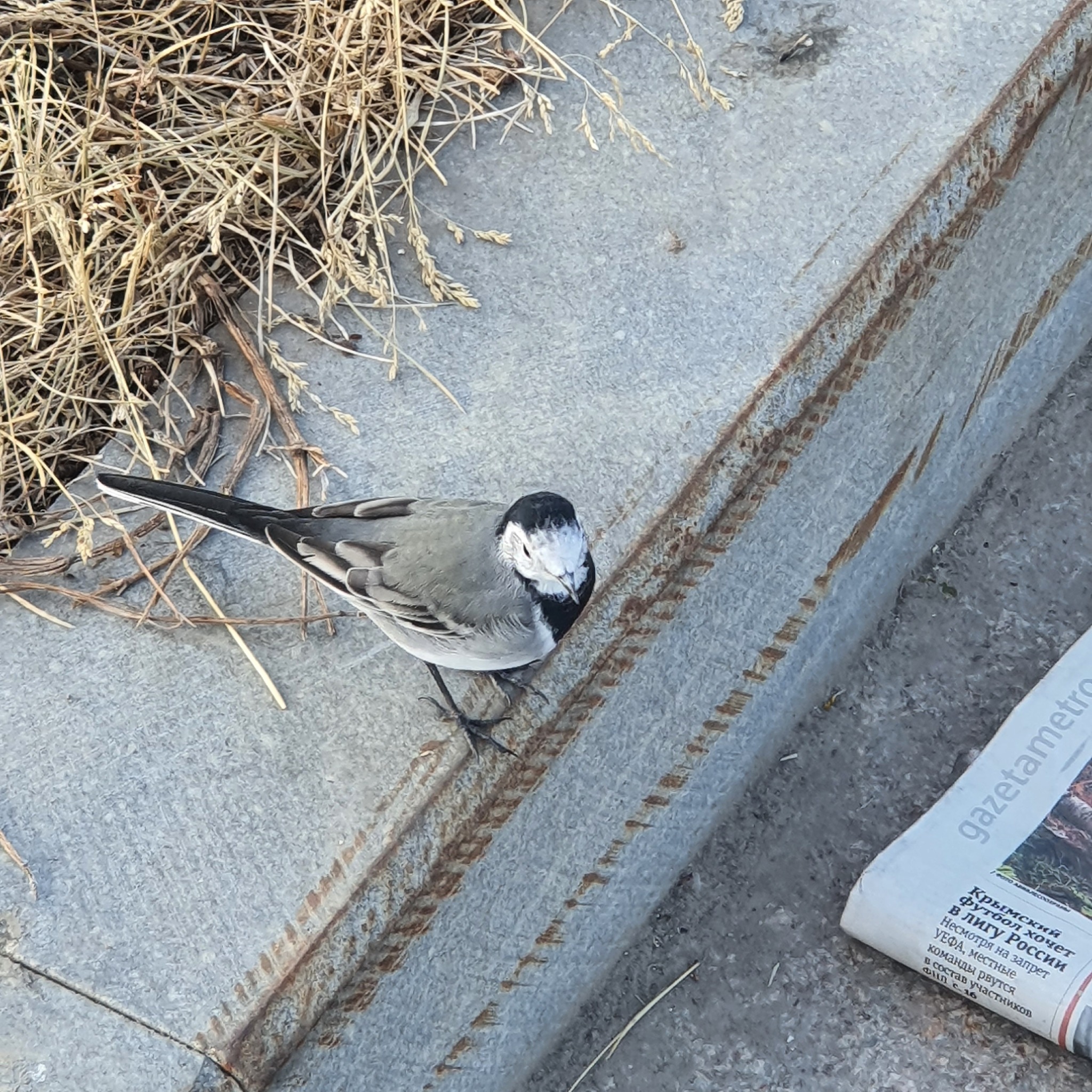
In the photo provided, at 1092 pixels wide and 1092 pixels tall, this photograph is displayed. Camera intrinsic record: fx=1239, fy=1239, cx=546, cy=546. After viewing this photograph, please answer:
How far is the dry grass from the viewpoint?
95.2 inches

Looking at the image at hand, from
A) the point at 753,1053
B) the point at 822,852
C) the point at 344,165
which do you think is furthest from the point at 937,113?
the point at 753,1053

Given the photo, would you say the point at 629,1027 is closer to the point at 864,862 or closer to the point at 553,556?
the point at 864,862

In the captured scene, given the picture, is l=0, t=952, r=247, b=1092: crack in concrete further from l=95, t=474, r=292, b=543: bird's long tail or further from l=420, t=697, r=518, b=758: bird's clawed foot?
l=95, t=474, r=292, b=543: bird's long tail

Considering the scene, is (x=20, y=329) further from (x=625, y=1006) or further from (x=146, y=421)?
(x=625, y=1006)

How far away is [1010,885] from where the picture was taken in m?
2.24

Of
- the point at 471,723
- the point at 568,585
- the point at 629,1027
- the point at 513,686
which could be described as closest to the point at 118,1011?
the point at 471,723

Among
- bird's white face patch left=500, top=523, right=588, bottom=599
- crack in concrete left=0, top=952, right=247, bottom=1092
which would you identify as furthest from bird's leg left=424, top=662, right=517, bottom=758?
crack in concrete left=0, top=952, right=247, bottom=1092

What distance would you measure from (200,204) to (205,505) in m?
0.96

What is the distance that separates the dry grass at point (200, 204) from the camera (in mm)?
2418

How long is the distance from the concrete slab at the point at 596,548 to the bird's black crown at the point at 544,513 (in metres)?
0.34

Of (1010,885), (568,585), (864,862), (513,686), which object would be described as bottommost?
(864,862)

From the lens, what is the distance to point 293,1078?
1819 millimetres

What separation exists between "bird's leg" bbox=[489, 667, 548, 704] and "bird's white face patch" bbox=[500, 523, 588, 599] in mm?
240

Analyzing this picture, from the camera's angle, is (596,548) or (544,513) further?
(596,548)
